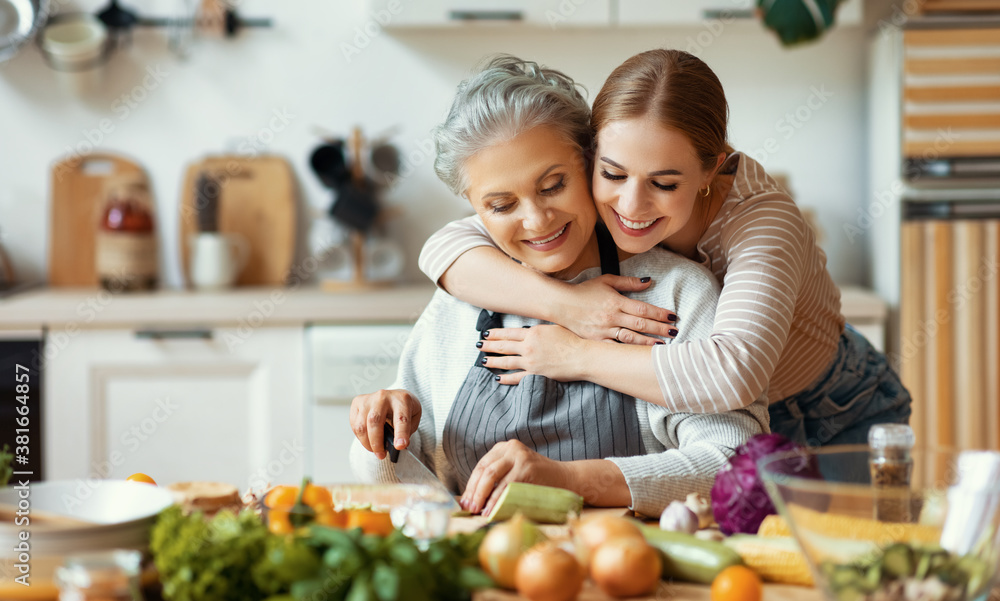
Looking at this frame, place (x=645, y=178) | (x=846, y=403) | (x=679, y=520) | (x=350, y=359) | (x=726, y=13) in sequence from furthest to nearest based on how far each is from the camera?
(x=726, y=13) → (x=350, y=359) → (x=846, y=403) → (x=645, y=178) → (x=679, y=520)

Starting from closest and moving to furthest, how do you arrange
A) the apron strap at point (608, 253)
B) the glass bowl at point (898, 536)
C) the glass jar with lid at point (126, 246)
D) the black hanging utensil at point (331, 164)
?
the glass bowl at point (898, 536), the apron strap at point (608, 253), the glass jar with lid at point (126, 246), the black hanging utensil at point (331, 164)

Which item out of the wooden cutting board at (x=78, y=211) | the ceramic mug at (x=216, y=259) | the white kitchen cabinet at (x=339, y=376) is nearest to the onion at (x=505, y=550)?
the white kitchen cabinet at (x=339, y=376)

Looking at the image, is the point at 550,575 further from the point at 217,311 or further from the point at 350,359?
the point at 217,311

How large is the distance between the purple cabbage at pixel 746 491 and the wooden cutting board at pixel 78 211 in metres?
2.58

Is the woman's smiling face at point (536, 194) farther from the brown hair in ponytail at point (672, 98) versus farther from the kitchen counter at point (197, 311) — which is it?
the kitchen counter at point (197, 311)

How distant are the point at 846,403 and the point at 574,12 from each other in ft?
5.29

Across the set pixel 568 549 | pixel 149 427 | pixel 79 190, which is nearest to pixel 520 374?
pixel 568 549

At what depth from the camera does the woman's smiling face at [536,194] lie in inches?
47.2

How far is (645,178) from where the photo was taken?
1.15 m

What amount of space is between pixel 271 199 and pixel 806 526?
2541 mm

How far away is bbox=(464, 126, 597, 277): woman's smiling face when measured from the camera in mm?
1198

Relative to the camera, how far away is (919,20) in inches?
101

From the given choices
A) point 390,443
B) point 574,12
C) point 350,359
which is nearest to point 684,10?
point 574,12

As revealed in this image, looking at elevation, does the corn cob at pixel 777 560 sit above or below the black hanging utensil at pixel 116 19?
below
